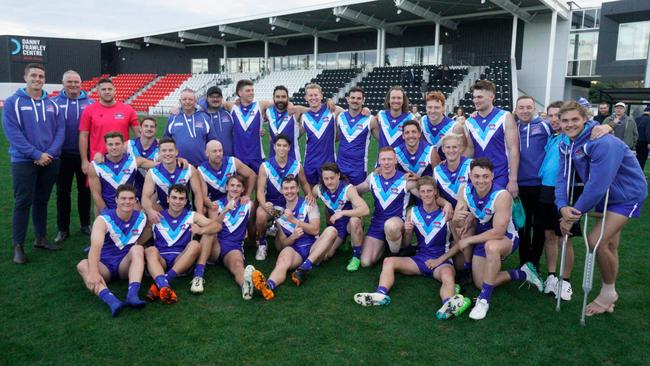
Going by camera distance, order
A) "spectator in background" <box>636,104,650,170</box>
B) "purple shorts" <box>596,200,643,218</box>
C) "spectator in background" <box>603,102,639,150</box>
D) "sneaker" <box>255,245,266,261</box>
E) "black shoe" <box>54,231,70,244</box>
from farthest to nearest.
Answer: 1. "spectator in background" <box>636,104,650,170</box>
2. "spectator in background" <box>603,102,639,150</box>
3. "black shoe" <box>54,231,70,244</box>
4. "sneaker" <box>255,245,266,261</box>
5. "purple shorts" <box>596,200,643,218</box>

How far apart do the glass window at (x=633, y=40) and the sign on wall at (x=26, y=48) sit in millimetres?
40069

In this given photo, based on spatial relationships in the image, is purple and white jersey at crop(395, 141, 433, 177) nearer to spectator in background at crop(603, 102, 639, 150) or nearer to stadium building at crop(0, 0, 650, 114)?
spectator in background at crop(603, 102, 639, 150)

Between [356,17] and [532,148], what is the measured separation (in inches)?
758

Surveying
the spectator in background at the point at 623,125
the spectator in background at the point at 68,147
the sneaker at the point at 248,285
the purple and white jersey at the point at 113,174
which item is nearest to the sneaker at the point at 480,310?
the sneaker at the point at 248,285

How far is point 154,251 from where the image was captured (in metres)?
4.06

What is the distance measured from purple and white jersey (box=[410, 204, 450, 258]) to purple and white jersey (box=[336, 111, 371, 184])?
1.22 meters

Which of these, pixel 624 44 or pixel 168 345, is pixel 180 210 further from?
pixel 624 44

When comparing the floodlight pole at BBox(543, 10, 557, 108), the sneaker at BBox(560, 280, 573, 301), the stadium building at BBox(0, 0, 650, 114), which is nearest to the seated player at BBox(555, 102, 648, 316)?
the sneaker at BBox(560, 280, 573, 301)

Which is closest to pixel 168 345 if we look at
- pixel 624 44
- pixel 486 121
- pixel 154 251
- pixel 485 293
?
pixel 154 251

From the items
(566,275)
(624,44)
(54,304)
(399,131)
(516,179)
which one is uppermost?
(624,44)

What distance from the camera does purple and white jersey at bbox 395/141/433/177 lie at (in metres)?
4.93

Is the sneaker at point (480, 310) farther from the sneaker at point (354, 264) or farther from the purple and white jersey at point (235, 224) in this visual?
the purple and white jersey at point (235, 224)

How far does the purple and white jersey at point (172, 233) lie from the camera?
426 centimetres

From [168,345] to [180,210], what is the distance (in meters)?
1.50
